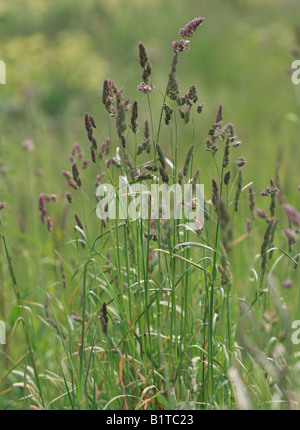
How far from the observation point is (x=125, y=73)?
606 cm

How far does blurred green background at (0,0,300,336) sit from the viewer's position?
4152 millimetres

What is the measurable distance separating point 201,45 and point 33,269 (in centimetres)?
510

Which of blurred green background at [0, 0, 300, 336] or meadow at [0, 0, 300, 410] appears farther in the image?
blurred green background at [0, 0, 300, 336]

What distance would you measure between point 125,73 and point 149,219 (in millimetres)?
5047

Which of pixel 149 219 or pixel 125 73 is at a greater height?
pixel 125 73

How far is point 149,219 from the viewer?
1.28 meters

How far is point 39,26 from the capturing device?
8477 mm

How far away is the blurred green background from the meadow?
3 cm

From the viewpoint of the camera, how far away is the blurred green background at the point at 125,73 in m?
4.15

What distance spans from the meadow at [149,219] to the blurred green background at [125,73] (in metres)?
0.03

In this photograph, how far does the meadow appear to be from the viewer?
1.34m

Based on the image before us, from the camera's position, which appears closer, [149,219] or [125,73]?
[149,219]

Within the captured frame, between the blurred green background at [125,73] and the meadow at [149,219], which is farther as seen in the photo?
the blurred green background at [125,73]

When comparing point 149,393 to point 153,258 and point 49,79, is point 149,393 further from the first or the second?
point 49,79
